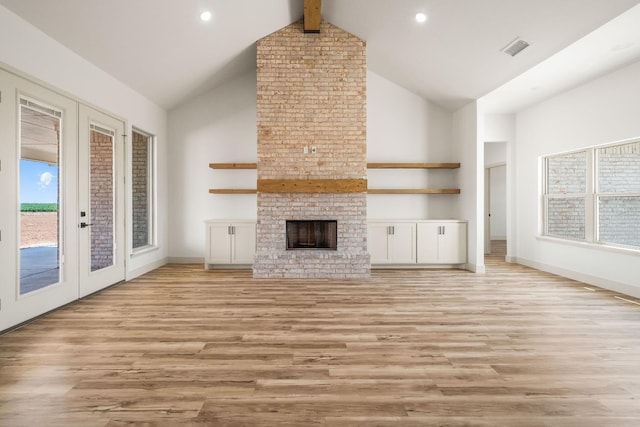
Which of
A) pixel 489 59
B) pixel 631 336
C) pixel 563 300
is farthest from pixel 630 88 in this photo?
pixel 631 336

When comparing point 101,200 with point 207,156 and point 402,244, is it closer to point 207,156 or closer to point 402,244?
point 207,156

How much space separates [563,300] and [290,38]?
5.39m

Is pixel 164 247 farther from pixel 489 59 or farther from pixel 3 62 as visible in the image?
pixel 489 59

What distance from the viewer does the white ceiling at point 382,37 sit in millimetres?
3684

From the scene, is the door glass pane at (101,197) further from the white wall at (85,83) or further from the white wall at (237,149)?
the white wall at (237,149)

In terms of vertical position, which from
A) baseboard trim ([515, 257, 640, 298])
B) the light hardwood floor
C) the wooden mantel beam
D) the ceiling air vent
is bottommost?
the light hardwood floor

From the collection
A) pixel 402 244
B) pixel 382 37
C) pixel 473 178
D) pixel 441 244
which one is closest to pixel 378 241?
pixel 402 244

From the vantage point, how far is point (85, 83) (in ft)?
14.2

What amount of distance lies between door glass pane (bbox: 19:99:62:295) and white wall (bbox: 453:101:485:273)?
5991 mm

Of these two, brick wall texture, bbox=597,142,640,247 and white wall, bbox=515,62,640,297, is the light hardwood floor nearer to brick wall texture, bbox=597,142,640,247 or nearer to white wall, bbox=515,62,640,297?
white wall, bbox=515,62,640,297

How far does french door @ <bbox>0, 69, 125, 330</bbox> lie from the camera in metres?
3.24

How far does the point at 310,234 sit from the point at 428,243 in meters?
2.16

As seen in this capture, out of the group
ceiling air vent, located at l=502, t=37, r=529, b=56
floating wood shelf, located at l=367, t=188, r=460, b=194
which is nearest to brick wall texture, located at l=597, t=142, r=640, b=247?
ceiling air vent, located at l=502, t=37, r=529, b=56

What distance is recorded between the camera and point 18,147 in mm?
3354
